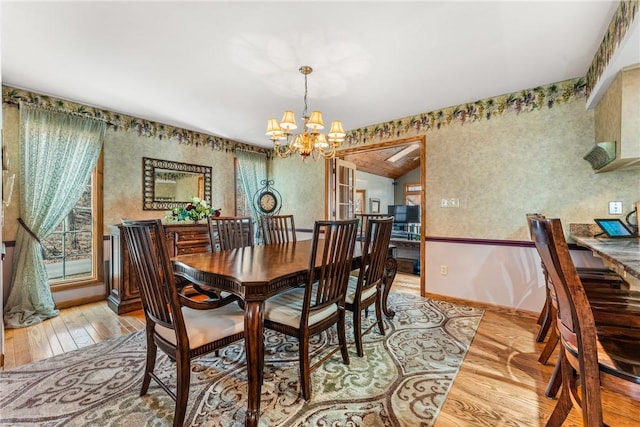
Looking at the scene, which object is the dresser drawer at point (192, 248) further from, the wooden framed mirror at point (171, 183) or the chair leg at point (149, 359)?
the chair leg at point (149, 359)

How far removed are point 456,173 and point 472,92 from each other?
0.89 meters

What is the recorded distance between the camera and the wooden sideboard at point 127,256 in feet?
9.52

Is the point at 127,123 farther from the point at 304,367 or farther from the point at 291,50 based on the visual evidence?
the point at 304,367

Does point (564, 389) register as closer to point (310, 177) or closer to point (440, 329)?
point (440, 329)

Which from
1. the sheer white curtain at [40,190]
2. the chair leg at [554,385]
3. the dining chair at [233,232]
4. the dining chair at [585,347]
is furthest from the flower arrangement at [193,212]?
the chair leg at [554,385]

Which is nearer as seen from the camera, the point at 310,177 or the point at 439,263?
the point at 439,263

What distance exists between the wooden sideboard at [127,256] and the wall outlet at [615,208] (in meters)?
4.26

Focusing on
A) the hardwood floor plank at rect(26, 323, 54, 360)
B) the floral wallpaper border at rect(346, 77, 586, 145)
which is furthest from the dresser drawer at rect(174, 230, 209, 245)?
the floral wallpaper border at rect(346, 77, 586, 145)

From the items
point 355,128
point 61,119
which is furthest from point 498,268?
point 61,119

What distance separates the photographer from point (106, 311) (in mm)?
2926

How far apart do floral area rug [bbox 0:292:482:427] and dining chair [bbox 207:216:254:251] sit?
0.91 m

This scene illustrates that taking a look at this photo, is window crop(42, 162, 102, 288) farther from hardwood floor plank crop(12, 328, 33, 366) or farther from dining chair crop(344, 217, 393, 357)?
dining chair crop(344, 217, 393, 357)

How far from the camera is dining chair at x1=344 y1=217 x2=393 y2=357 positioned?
2025 millimetres

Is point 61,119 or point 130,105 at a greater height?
point 130,105
